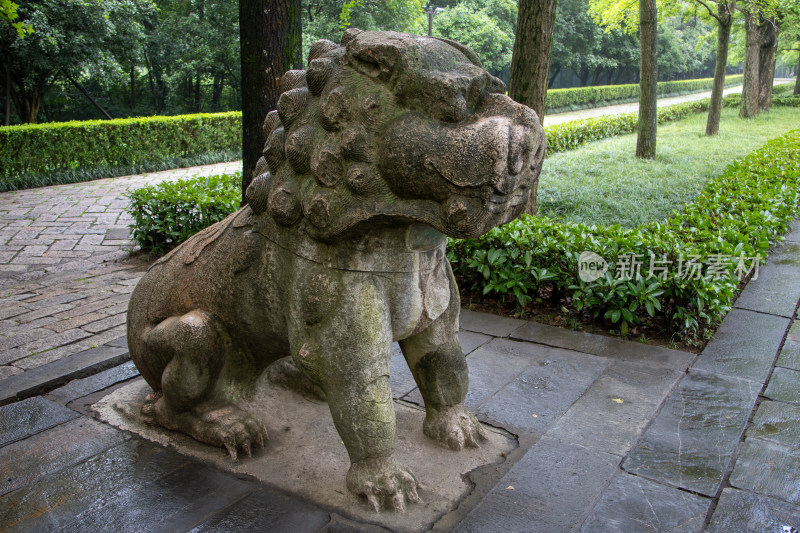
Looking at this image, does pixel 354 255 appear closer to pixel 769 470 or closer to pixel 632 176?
pixel 769 470

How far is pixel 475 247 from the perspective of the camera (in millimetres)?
4914

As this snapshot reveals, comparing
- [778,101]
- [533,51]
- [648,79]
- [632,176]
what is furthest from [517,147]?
[778,101]

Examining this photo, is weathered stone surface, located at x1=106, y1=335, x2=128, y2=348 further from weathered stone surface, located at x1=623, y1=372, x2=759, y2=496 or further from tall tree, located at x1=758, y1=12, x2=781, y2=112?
tall tree, located at x1=758, y1=12, x2=781, y2=112

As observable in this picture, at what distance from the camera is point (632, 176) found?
9.52 metres

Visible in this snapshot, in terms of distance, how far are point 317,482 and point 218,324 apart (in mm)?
747

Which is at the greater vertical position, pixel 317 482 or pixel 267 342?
pixel 267 342

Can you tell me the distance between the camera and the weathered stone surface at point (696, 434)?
8.26ft

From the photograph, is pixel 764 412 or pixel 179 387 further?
pixel 764 412

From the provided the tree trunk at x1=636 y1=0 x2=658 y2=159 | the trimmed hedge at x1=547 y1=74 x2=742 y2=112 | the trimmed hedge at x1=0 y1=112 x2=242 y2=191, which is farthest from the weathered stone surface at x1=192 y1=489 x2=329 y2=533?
the trimmed hedge at x1=547 y1=74 x2=742 y2=112

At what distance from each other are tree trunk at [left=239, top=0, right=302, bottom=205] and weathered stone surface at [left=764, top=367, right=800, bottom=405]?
393cm

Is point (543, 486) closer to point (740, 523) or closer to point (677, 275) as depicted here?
point (740, 523)

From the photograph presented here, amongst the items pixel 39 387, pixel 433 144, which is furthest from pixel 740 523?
pixel 39 387

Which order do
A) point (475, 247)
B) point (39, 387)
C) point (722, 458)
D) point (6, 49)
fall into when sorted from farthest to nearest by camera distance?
1. point (6, 49)
2. point (475, 247)
3. point (39, 387)
4. point (722, 458)

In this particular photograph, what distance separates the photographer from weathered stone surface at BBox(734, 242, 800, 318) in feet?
15.0
